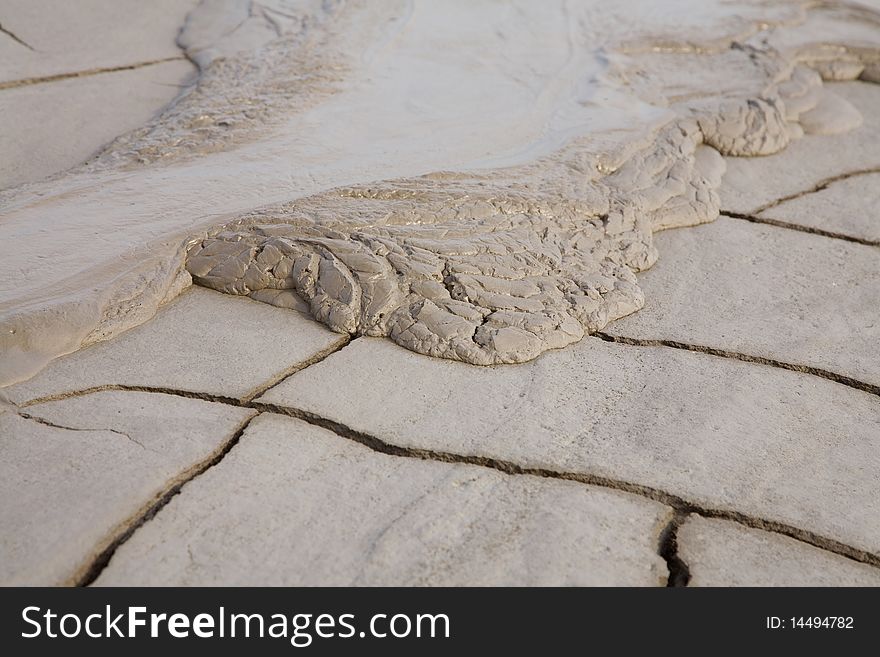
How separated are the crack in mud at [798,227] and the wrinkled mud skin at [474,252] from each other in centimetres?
8

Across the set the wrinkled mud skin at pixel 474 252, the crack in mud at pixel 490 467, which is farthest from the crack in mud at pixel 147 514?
the wrinkled mud skin at pixel 474 252

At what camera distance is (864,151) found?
3148 mm

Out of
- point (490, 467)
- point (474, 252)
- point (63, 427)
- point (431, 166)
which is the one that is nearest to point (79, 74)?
point (431, 166)

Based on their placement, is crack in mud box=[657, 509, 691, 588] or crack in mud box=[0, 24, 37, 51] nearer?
crack in mud box=[657, 509, 691, 588]

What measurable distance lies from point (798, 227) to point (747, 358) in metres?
0.73

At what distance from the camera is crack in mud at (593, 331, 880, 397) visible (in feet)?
6.82

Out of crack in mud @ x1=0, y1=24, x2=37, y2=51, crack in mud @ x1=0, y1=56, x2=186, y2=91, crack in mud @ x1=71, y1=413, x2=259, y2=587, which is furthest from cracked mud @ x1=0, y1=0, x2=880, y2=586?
crack in mud @ x1=0, y1=24, x2=37, y2=51

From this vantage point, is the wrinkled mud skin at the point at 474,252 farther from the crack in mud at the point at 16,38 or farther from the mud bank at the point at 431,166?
the crack in mud at the point at 16,38

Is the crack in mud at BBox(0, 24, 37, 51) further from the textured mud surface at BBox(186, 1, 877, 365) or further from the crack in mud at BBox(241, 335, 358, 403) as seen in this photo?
the crack in mud at BBox(241, 335, 358, 403)

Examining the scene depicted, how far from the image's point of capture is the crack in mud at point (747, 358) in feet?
6.82

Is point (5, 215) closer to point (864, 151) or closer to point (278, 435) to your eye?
point (278, 435)

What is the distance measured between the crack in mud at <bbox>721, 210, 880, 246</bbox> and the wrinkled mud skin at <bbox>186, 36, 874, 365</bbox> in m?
0.08

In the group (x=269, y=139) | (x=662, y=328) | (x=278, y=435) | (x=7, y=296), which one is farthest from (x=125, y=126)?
(x=662, y=328)
